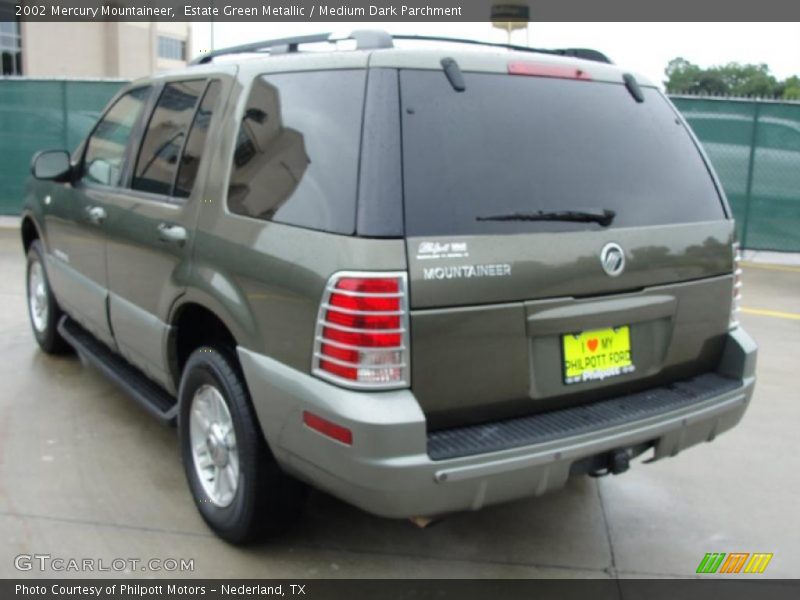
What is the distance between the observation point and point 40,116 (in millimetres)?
12023

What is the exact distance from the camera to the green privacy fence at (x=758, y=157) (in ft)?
33.5

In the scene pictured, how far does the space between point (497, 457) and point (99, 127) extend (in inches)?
137

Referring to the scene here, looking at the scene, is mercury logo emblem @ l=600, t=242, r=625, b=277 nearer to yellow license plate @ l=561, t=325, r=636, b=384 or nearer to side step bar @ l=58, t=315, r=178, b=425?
yellow license plate @ l=561, t=325, r=636, b=384

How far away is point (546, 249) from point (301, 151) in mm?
941

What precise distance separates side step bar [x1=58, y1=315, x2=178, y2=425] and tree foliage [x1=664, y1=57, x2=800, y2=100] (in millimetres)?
50209

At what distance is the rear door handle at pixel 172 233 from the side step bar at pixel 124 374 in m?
0.77

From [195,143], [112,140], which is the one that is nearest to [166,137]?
[195,143]

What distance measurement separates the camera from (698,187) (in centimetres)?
356

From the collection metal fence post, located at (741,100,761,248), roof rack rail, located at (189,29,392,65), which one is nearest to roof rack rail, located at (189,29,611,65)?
roof rack rail, located at (189,29,392,65)

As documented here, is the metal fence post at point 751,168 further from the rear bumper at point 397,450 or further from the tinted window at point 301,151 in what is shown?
the tinted window at point 301,151

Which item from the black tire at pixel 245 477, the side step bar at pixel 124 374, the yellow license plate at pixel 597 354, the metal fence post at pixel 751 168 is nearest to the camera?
the yellow license plate at pixel 597 354

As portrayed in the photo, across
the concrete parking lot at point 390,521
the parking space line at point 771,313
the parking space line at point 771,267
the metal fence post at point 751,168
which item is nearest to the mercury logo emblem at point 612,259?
the concrete parking lot at point 390,521

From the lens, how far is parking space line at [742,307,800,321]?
7.75 m

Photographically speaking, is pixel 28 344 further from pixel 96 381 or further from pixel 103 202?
pixel 103 202
